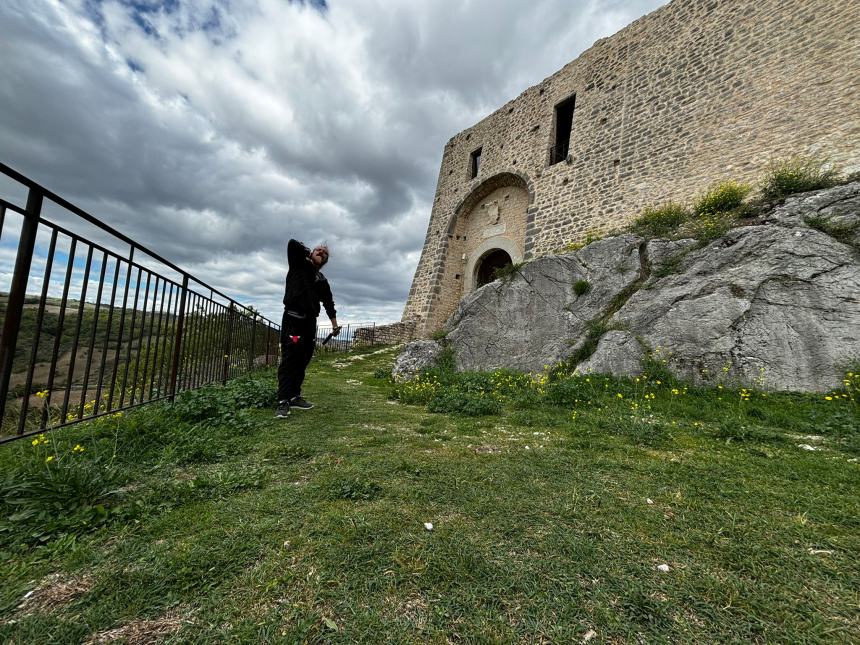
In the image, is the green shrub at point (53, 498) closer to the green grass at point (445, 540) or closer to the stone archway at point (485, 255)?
the green grass at point (445, 540)

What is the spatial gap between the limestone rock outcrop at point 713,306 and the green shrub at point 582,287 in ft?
0.07

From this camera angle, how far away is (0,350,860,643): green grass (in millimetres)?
1182

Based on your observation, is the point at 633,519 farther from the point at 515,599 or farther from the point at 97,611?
the point at 97,611

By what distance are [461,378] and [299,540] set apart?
536 cm

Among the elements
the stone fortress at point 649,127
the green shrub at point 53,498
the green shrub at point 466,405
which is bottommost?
the green shrub at point 53,498

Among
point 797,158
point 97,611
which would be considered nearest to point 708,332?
point 797,158

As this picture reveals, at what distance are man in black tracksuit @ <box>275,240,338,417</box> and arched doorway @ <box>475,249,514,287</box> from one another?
11.3m

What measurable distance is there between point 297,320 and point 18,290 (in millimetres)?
2470

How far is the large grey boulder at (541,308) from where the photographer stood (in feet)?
24.3

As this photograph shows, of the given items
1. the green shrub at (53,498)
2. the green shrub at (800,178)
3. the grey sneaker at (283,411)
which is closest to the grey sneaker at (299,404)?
the grey sneaker at (283,411)

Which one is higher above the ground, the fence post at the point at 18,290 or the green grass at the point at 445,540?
the fence post at the point at 18,290

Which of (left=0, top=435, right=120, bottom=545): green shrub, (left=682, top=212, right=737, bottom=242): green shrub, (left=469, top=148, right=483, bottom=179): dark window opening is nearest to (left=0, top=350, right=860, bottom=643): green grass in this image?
(left=0, top=435, right=120, bottom=545): green shrub

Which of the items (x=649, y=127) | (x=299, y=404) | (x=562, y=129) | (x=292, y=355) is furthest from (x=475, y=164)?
(x=299, y=404)

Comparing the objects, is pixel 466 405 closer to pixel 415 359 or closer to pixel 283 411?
pixel 283 411
